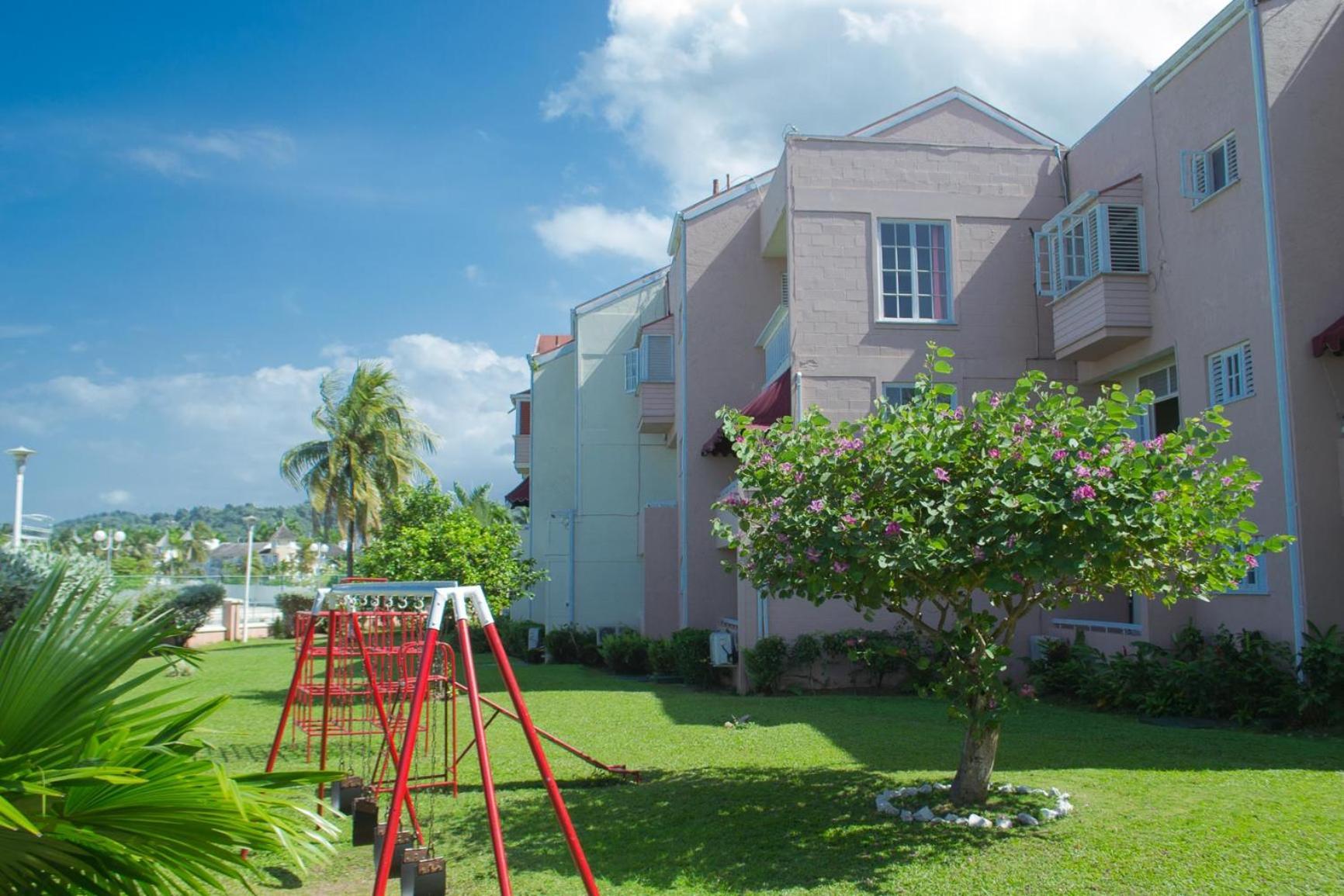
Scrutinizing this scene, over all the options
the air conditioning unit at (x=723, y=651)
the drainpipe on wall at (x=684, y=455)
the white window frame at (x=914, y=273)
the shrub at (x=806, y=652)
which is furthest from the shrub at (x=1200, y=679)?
the drainpipe on wall at (x=684, y=455)

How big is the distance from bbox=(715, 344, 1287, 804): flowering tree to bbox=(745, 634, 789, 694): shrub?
8.25m

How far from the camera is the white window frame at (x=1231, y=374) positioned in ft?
43.9

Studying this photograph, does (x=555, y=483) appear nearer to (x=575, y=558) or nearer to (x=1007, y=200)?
(x=575, y=558)

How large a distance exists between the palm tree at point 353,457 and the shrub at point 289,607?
4.92 meters

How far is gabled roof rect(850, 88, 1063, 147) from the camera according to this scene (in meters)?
18.5

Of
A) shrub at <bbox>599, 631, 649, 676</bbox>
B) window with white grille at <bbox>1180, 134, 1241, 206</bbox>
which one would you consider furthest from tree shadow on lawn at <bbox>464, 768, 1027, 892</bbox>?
shrub at <bbox>599, 631, 649, 676</bbox>

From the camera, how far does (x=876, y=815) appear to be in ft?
26.8

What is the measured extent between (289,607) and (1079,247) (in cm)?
3440

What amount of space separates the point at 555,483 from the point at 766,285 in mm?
10269

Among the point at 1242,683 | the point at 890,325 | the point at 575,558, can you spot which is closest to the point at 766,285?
the point at 890,325

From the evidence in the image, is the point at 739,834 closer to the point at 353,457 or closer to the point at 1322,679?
the point at 1322,679

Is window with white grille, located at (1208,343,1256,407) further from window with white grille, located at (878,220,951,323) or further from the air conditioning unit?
the air conditioning unit

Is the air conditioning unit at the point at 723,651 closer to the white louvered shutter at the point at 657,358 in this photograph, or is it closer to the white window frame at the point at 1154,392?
the white window frame at the point at 1154,392

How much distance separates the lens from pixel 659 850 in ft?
24.8
